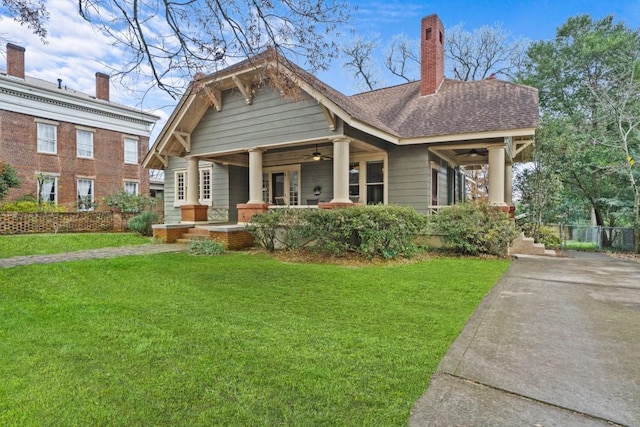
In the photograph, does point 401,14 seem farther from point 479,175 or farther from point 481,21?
point 479,175

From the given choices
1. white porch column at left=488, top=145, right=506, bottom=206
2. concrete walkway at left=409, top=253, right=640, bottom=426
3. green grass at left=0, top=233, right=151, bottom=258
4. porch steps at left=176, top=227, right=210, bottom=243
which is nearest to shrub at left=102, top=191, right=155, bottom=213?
green grass at left=0, top=233, right=151, bottom=258

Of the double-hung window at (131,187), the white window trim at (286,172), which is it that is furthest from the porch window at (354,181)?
the double-hung window at (131,187)

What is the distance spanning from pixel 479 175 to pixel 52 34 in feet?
96.5

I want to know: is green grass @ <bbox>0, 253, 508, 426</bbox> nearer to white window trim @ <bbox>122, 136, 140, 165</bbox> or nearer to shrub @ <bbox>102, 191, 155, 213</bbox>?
shrub @ <bbox>102, 191, 155, 213</bbox>

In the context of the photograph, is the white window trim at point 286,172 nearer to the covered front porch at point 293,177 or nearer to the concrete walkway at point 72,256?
the covered front porch at point 293,177

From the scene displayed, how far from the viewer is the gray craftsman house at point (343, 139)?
31.1 ft

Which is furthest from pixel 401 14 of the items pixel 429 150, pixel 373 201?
pixel 373 201

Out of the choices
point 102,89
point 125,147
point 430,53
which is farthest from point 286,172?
point 102,89

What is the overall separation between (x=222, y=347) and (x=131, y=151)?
24.3 m

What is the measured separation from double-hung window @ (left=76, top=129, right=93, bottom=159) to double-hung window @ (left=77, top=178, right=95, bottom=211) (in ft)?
5.09

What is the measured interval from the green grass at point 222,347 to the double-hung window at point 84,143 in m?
18.2

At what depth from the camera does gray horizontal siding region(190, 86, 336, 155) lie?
377 inches

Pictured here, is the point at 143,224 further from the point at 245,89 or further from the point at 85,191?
the point at 85,191

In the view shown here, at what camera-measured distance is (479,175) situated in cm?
2867
